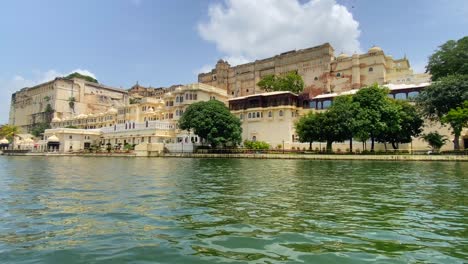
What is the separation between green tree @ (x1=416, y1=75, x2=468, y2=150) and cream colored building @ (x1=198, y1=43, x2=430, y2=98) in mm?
16567

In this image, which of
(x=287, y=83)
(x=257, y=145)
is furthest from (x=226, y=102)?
(x=257, y=145)

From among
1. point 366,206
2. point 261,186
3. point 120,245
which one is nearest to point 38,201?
point 120,245

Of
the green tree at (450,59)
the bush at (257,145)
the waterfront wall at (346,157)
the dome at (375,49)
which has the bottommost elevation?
the waterfront wall at (346,157)

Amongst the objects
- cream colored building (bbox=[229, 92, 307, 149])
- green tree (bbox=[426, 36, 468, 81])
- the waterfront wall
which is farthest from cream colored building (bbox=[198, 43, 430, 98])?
the waterfront wall

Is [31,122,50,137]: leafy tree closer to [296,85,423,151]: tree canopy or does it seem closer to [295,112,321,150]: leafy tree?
[295,112,321,150]: leafy tree

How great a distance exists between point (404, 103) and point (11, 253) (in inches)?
1722

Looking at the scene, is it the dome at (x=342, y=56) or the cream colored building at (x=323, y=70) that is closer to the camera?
the cream colored building at (x=323, y=70)

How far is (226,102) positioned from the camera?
6494cm

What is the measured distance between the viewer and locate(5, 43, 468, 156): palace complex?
5206 cm

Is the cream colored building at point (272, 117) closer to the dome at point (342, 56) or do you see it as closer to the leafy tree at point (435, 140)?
the leafy tree at point (435, 140)

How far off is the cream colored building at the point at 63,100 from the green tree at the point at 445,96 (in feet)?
255

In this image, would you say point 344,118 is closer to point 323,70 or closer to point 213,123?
point 213,123

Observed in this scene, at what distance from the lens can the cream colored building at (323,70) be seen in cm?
6228

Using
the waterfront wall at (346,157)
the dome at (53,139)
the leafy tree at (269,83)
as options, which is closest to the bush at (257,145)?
the waterfront wall at (346,157)
